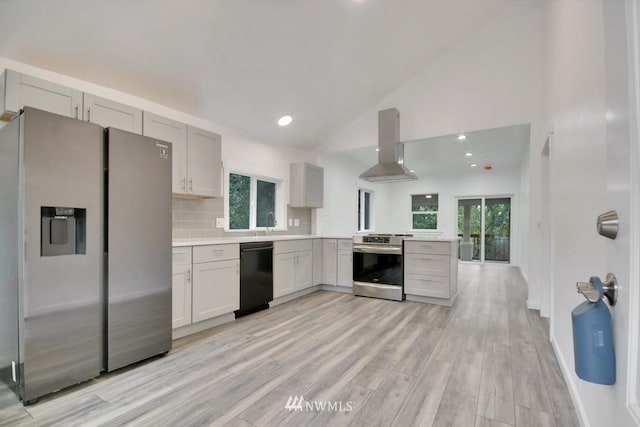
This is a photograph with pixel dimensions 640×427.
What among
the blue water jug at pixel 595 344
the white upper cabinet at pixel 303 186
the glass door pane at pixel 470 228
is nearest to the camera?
the blue water jug at pixel 595 344

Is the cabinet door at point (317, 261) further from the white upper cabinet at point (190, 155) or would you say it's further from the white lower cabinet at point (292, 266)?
the white upper cabinet at point (190, 155)

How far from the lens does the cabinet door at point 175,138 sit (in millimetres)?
2961

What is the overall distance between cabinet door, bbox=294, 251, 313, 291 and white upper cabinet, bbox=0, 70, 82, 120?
3.01 meters

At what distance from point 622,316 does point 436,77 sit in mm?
4524

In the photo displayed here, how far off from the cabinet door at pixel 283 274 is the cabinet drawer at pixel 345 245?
849mm

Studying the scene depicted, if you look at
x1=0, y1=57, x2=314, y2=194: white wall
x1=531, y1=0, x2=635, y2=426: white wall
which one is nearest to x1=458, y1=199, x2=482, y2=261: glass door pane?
x1=0, y1=57, x2=314, y2=194: white wall

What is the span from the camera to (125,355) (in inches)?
91.8

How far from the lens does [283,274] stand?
13.9 feet

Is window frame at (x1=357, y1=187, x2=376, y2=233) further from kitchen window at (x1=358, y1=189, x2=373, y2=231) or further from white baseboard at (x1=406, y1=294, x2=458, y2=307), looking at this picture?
white baseboard at (x1=406, y1=294, x2=458, y2=307)

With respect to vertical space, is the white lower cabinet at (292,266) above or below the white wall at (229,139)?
below

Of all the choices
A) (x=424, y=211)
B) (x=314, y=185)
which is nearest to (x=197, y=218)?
(x=314, y=185)

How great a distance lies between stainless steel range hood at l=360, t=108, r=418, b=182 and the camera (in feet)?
15.1

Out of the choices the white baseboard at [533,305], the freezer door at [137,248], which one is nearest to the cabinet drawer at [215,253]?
the freezer door at [137,248]

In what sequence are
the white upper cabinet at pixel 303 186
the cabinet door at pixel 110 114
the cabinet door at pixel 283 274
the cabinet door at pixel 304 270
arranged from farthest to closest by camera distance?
the white upper cabinet at pixel 303 186, the cabinet door at pixel 304 270, the cabinet door at pixel 283 274, the cabinet door at pixel 110 114
